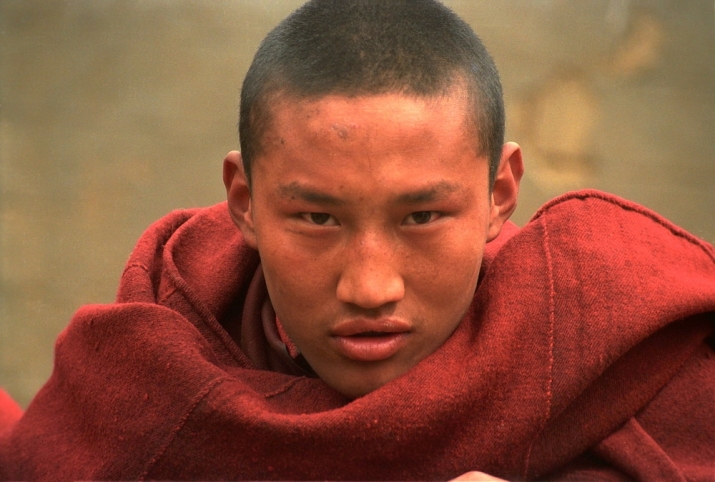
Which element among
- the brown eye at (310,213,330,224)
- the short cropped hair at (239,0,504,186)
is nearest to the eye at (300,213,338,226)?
the brown eye at (310,213,330,224)

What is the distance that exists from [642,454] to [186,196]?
4.28 ft

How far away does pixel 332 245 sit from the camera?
3.01ft

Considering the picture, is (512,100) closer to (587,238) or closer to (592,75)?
(592,75)

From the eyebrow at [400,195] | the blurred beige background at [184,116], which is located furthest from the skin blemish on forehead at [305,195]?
the blurred beige background at [184,116]

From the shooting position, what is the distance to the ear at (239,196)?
1.08m

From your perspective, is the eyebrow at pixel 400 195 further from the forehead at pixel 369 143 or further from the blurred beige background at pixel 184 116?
the blurred beige background at pixel 184 116

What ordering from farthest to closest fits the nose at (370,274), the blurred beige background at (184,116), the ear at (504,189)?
1. the blurred beige background at (184,116)
2. the ear at (504,189)
3. the nose at (370,274)

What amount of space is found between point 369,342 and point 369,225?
0.14 m

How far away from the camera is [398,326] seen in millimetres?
937

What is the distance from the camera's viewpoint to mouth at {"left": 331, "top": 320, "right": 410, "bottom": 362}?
0.95 metres

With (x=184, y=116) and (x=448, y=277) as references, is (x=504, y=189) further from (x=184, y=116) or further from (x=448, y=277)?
(x=184, y=116)

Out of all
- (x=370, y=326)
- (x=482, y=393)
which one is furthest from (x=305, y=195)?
(x=482, y=393)

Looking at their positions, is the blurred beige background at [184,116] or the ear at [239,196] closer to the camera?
the ear at [239,196]

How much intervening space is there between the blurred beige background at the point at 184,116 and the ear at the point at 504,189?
2.49 ft
